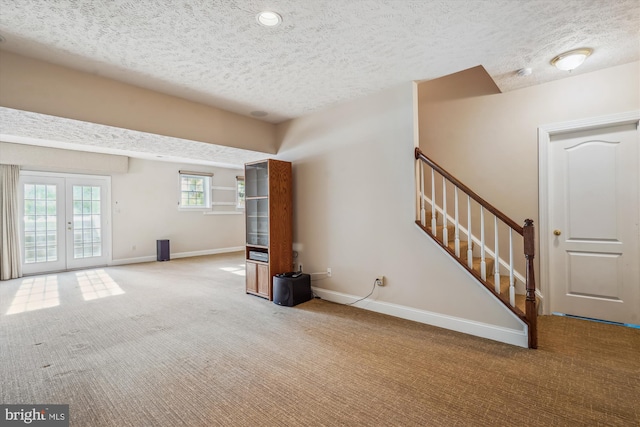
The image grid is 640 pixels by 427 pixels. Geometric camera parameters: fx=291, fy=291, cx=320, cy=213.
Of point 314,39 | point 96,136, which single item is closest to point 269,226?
point 96,136

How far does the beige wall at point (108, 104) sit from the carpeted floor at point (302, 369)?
2.31 m

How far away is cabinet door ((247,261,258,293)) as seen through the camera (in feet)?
14.6

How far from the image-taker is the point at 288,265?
175 inches

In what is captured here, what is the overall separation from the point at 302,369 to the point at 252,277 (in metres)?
2.37

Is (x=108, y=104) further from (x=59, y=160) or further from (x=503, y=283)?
(x=503, y=283)

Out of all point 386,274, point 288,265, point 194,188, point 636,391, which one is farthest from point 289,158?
point 194,188

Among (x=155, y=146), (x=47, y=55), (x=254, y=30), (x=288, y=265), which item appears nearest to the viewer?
(x=254, y=30)

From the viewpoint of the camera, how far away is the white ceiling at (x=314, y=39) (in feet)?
6.81

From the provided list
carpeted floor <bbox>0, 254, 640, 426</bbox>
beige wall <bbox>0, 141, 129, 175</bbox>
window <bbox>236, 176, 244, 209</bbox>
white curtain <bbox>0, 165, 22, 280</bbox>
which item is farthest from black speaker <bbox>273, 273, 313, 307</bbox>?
Result: window <bbox>236, 176, 244, 209</bbox>

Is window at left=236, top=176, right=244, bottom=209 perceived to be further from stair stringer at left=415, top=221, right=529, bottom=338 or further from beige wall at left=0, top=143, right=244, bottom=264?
stair stringer at left=415, top=221, right=529, bottom=338

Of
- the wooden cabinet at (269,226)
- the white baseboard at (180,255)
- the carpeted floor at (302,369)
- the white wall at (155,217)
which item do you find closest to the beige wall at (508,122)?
A: the carpeted floor at (302,369)

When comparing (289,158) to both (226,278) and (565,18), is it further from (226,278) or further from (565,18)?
(565,18)

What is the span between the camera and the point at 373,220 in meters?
3.69

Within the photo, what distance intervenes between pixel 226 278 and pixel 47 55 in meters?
4.07
